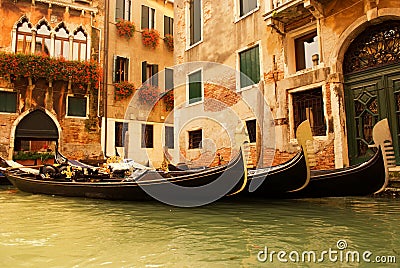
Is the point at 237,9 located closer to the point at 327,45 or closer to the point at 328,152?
the point at 327,45

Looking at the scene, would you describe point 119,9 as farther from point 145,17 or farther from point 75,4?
point 75,4

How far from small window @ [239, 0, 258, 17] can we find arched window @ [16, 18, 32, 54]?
7.24 meters

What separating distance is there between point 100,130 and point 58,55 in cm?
291

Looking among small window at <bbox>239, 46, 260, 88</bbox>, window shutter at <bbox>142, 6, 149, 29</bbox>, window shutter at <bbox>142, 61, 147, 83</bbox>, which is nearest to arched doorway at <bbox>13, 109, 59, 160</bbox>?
window shutter at <bbox>142, 61, 147, 83</bbox>

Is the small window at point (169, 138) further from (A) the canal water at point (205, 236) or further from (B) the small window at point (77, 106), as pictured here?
(A) the canal water at point (205, 236)

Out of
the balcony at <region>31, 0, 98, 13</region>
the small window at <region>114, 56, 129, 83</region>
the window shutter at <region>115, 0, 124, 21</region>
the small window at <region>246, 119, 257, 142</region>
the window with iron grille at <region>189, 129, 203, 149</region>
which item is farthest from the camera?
the window shutter at <region>115, 0, 124, 21</region>

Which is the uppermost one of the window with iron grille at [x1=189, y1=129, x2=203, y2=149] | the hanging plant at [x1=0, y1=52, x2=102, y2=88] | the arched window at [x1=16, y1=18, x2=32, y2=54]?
the arched window at [x1=16, y1=18, x2=32, y2=54]

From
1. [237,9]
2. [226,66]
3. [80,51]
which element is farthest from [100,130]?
[237,9]

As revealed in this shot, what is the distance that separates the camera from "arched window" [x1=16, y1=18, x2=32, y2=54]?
10609 millimetres

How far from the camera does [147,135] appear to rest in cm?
1270

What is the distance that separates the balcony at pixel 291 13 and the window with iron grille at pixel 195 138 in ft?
11.3

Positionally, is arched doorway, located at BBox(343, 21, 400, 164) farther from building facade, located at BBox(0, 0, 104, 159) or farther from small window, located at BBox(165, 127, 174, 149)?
building facade, located at BBox(0, 0, 104, 159)

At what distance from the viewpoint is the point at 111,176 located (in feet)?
18.9

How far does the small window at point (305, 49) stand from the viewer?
6449 mm
